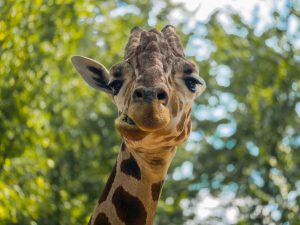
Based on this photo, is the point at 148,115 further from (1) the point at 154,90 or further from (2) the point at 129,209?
(2) the point at 129,209

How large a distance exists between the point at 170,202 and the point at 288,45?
3.70 meters

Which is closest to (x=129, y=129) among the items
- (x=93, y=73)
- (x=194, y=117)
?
(x=93, y=73)

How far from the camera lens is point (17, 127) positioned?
31.0 feet

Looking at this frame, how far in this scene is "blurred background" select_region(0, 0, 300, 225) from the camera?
9.73 m

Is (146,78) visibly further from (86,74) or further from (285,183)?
(285,183)

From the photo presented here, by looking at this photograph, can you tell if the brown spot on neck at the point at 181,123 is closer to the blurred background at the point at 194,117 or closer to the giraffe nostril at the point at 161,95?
the giraffe nostril at the point at 161,95

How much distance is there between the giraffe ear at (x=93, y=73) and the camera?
5242 millimetres

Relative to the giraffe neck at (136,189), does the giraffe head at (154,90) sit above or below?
above

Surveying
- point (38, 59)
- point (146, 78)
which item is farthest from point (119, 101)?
point (38, 59)

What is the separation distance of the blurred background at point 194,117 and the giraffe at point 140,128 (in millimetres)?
4732

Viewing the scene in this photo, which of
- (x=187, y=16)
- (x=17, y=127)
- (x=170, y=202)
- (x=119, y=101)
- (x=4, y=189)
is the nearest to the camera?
(x=119, y=101)

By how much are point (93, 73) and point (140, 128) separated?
131cm

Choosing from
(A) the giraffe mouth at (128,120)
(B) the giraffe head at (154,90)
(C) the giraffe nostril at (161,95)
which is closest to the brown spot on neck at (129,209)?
(B) the giraffe head at (154,90)

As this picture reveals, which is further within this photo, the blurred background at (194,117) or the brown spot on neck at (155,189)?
the blurred background at (194,117)
